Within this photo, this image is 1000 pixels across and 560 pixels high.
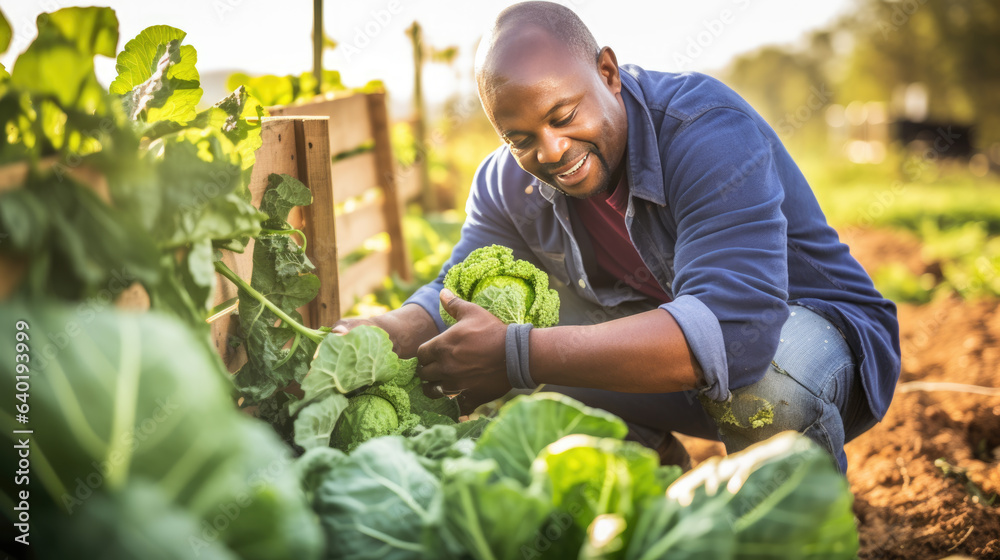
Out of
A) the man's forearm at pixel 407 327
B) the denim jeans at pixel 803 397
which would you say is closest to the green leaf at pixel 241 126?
the man's forearm at pixel 407 327

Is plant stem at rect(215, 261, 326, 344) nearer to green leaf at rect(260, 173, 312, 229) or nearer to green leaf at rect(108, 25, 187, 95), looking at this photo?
green leaf at rect(260, 173, 312, 229)

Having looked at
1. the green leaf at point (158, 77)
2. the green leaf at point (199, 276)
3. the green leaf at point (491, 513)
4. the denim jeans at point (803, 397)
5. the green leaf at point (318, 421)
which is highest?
the green leaf at point (158, 77)

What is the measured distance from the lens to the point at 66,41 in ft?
3.90

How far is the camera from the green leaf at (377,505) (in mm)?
1220

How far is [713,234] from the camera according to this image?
190cm

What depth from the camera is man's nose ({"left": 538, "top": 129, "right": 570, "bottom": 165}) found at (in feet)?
6.69

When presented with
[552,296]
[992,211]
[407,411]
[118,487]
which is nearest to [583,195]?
[552,296]

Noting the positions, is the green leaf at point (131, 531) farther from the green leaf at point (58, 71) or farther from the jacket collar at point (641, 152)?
the jacket collar at point (641, 152)

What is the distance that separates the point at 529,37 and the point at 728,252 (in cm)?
86

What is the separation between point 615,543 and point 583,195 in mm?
1396

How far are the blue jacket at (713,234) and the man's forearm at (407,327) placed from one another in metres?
0.04

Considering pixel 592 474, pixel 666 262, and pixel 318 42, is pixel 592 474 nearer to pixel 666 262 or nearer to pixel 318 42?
pixel 666 262

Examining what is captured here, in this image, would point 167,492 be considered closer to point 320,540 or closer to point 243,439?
point 243,439

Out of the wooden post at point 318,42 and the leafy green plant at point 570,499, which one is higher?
the wooden post at point 318,42
